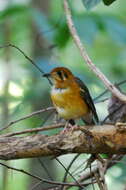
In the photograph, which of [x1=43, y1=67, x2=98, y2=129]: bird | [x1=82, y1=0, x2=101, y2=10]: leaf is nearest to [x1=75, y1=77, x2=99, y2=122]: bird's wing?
[x1=43, y1=67, x2=98, y2=129]: bird

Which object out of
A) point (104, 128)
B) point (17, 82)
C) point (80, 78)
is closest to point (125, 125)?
point (104, 128)

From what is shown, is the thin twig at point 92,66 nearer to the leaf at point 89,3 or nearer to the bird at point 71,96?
the leaf at point 89,3

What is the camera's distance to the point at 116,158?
362cm

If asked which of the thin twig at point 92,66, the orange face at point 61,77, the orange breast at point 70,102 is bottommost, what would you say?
the orange breast at point 70,102

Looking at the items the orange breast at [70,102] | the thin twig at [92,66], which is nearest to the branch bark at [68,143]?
the thin twig at [92,66]

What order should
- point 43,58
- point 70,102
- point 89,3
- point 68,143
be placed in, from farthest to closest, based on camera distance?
1. point 70,102
2. point 43,58
3. point 89,3
4. point 68,143

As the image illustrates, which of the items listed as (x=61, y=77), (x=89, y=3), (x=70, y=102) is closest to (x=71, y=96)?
(x=70, y=102)

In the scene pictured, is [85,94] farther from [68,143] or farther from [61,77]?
[68,143]

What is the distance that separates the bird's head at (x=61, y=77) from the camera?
4152 mm

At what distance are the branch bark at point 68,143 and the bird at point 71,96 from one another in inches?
44.9

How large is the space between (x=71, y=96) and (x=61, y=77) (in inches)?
6.5

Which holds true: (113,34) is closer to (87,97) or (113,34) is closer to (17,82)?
(87,97)

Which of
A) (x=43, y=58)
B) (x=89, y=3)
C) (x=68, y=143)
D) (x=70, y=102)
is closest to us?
(x=68, y=143)

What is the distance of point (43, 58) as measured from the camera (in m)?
4.14
